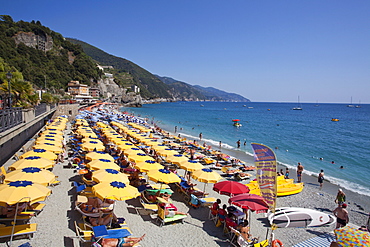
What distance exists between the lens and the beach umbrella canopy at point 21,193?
570cm

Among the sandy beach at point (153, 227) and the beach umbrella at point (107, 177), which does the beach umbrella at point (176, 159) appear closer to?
the sandy beach at point (153, 227)

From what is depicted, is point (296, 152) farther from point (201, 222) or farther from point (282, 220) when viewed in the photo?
point (201, 222)

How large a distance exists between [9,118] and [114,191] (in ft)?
24.8

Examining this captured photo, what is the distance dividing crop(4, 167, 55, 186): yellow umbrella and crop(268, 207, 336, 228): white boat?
8.19 meters

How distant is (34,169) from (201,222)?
6.16 m

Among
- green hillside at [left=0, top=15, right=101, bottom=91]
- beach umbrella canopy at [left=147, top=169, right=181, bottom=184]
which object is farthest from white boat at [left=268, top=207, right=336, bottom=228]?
green hillside at [left=0, top=15, right=101, bottom=91]

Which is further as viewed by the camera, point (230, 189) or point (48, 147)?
point (48, 147)

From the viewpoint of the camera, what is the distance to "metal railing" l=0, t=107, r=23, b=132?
977cm

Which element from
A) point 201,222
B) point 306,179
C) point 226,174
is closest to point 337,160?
point 306,179

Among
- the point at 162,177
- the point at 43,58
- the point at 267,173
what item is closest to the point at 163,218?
the point at 162,177

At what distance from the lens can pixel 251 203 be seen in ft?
23.3

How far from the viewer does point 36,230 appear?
22.0ft

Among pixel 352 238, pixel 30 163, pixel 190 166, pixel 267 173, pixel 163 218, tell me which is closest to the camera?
pixel 352 238

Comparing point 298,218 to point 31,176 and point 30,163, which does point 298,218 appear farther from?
point 30,163
